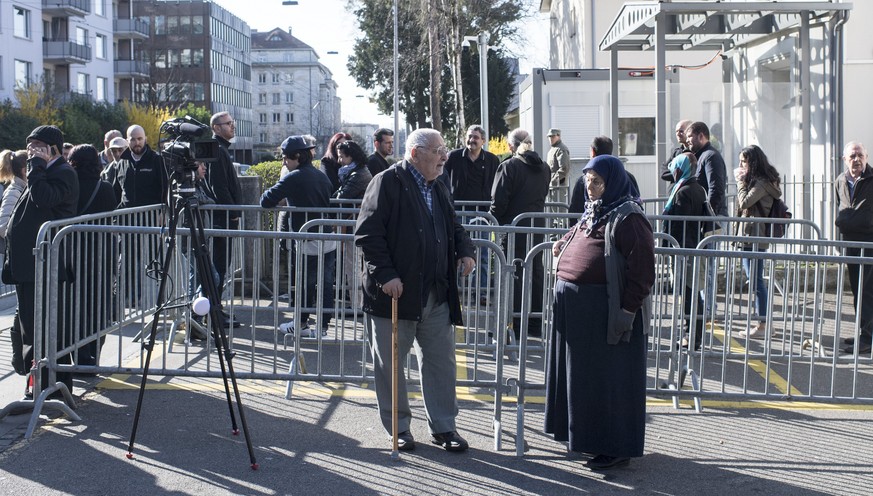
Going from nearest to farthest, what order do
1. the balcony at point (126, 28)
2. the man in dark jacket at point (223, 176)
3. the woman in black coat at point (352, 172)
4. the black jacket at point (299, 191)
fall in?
the black jacket at point (299, 191) < the woman in black coat at point (352, 172) < the man in dark jacket at point (223, 176) < the balcony at point (126, 28)

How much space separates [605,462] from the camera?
5578mm

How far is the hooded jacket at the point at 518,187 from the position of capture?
9734mm

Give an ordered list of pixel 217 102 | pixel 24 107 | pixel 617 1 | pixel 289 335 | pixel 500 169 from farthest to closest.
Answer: pixel 217 102 → pixel 24 107 → pixel 617 1 → pixel 500 169 → pixel 289 335

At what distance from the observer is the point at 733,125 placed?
15.1 metres

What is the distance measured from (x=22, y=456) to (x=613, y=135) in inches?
428

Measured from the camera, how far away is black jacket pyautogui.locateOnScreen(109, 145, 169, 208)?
9.80m

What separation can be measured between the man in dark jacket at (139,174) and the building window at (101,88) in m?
69.8

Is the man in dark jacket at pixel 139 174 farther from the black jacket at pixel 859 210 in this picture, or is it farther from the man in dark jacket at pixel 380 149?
the black jacket at pixel 859 210

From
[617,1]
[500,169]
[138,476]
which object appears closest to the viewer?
[138,476]

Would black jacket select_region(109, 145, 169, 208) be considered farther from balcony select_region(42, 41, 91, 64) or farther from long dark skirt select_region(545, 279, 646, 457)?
balcony select_region(42, 41, 91, 64)

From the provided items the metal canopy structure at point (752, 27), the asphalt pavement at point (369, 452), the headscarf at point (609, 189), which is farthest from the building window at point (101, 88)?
the headscarf at point (609, 189)

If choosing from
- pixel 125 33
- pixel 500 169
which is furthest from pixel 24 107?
pixel 500 169

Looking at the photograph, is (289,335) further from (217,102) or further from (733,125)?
(217,102)

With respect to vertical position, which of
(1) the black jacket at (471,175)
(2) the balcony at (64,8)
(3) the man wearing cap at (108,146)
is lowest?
(1) the black jacket at (471,175)
